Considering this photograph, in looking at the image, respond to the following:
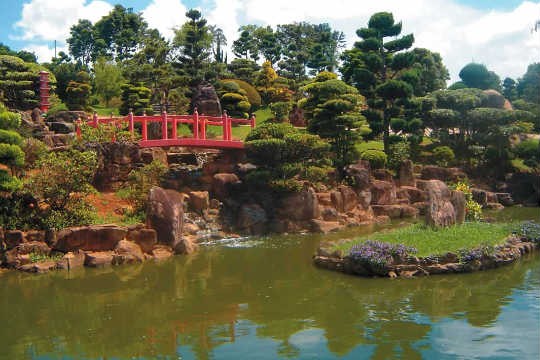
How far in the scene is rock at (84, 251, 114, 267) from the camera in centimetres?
1509

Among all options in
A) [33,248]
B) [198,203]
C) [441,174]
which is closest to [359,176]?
[441,174]

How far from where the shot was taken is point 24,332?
1012cm

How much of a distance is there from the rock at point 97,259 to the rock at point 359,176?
1234cm

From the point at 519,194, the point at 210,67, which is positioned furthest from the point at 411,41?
the point at 210,67

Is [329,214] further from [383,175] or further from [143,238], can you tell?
[143,238]

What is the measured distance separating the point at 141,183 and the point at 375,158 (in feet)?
41.3

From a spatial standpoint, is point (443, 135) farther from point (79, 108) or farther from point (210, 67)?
point (79, 108)

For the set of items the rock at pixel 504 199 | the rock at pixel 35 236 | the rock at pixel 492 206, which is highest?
the rock at pixel 504 199

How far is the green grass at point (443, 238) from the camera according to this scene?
1363 centimetres

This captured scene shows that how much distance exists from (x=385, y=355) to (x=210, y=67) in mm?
30273

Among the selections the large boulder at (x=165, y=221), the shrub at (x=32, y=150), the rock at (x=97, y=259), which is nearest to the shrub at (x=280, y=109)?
the shrub at (x=32, y=150)

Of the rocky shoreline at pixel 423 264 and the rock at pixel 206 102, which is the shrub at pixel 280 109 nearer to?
the rock at pixel 206 102

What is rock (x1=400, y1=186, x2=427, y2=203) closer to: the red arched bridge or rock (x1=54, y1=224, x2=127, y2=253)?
the red arched bridge

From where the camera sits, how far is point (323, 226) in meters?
20.4
